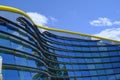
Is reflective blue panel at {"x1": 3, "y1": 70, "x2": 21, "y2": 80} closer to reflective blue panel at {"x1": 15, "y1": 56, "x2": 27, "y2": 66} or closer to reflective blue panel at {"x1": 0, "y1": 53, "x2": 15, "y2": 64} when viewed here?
reflective blue panel at {"x1": 0, "y1": 53, "x2": 15, "y2": 64}

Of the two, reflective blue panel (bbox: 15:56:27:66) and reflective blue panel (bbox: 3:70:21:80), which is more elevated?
reflective blue panel (bbox: 15:56:27:66)

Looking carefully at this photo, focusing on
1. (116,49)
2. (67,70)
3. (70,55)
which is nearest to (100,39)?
(116,49)

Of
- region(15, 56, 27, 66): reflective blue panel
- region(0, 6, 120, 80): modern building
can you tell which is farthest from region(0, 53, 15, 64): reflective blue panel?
region(15, 56, 27, 66): reflective blue panel

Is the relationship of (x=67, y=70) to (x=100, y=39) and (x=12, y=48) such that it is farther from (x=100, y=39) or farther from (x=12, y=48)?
(x=12, y=48)

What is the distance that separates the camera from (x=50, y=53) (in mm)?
55031

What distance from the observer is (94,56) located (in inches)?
2771

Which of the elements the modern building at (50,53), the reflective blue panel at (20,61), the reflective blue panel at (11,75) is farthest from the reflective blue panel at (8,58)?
the reflective blue panel at (11,75)

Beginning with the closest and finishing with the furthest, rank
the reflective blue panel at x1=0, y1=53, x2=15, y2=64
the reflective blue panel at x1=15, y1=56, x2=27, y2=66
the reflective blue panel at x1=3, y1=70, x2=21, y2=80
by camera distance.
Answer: the reflective blue panel at x1=3, y1=70, x2=21, y2=80 < the reflective blue panel at x1=0, y1=53, x2=15, y2=64 < the reflective blue panel at x1=15, y1=56, x2=27, y2=66

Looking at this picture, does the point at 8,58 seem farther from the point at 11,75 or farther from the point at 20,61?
the point at 20,61

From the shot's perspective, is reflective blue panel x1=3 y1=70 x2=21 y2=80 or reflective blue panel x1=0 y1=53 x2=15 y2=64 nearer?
reflective blue panel x1=3 y1=70 x2=21 y2=80

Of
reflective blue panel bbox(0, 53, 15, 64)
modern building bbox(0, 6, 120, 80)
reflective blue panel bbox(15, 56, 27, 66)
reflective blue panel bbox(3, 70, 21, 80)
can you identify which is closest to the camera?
reflective blue panel bbox(3, 70, 21, 80)

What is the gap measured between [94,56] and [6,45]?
4338 cm

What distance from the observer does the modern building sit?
3103 cm

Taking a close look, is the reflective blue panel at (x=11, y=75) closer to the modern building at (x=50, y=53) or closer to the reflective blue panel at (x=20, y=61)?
the modern building at (x=50, y=53)
